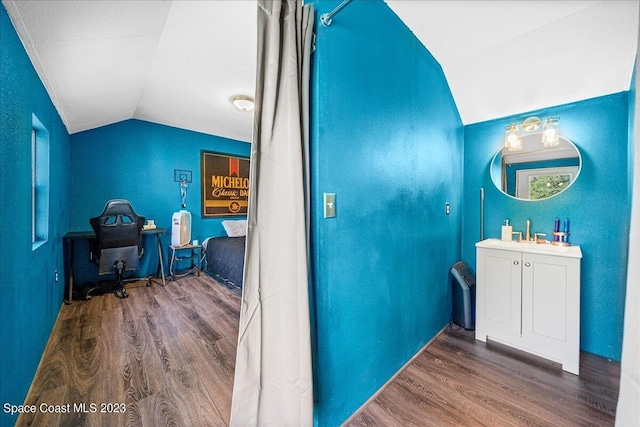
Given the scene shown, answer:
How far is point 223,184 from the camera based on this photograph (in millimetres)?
4594

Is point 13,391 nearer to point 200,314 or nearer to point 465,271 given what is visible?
point 200,314

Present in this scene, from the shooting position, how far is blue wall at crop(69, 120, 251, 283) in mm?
3289

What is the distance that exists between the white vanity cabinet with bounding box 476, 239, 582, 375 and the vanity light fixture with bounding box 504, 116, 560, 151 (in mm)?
919

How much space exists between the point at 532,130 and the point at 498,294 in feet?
4.98

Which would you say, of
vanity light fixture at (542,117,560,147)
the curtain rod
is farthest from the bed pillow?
vanity light fixture at (542,117,560,147)

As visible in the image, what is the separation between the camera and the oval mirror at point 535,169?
2.10 meters

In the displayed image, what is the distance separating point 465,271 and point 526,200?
0.85 meters

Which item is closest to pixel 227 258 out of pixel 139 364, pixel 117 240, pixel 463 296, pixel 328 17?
pixel 117 240

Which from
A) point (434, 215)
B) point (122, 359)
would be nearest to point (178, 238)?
point (122, 359)

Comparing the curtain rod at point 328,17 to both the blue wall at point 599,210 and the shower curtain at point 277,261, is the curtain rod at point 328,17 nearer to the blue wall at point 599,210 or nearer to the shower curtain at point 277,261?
the shower curtain at point 277,261

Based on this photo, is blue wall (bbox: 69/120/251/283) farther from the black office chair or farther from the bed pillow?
the black office chair

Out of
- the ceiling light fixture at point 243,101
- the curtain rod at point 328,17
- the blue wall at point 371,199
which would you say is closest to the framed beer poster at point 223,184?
the ceiling light fixture at point 243,101

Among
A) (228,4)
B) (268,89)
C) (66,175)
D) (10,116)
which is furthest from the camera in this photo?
(66,175)

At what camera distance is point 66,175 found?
9.75ft
